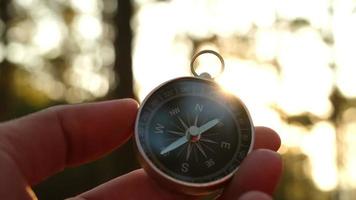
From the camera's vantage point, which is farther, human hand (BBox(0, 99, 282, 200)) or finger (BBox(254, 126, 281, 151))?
Result: finger (BBox(254, 126, 281, 151))

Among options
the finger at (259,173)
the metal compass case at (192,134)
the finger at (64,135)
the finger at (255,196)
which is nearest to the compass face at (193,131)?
the metal compass case at (192,134)

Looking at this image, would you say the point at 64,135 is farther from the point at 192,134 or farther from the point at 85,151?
the point at 192,134

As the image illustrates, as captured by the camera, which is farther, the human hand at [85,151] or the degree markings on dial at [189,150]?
the degree markings on dial at [189,150]

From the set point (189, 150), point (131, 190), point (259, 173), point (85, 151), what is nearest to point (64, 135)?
point (85, 151)

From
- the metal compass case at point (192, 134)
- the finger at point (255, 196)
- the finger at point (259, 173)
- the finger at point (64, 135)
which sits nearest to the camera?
the finger at point (255, 196)

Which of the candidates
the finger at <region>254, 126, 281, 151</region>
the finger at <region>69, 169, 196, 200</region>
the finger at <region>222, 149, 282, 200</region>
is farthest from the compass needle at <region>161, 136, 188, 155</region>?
the finger at <region>222, 149, 282, 200</region>

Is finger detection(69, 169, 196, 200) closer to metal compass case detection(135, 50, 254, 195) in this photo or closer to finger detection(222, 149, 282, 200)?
metal compass case detection(135, 50, 254, 195)

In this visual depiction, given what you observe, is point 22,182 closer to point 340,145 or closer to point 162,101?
point 162,101

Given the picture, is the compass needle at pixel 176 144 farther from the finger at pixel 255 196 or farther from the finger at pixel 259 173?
the finger at pixel 255 196

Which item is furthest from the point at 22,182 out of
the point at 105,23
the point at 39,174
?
the point at 105,23
